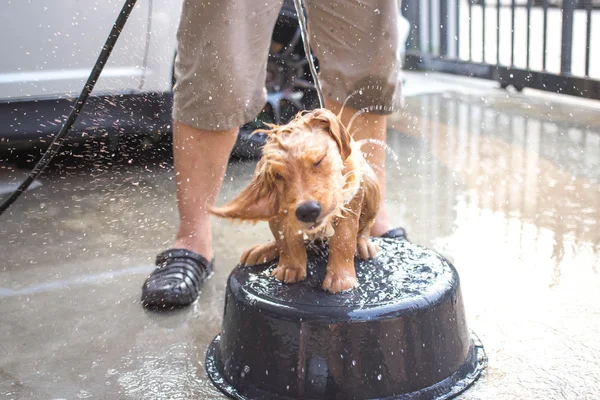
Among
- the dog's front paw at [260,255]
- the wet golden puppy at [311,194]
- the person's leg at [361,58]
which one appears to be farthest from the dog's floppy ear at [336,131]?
the person's leg at [361,58]

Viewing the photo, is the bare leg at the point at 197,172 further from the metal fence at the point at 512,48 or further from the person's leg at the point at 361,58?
the metal fence at the point at 512,48

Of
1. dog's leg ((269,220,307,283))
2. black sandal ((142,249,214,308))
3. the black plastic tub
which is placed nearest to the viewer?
the black plastic tub

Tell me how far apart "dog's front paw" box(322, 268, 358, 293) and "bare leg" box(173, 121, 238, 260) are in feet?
2.38

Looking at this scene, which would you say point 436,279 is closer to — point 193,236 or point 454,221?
point 193,236

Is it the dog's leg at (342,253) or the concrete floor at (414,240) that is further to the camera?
the concrete floor at (414,240)

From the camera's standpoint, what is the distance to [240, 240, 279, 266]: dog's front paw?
1.96 metres

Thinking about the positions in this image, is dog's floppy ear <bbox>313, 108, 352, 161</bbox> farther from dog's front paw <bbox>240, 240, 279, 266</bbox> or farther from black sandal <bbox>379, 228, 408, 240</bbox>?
black sandal <bbox>379, 228, 408, 240</bbox>

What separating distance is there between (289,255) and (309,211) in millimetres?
297

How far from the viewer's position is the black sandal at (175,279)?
232cm

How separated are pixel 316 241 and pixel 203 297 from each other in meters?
0.60

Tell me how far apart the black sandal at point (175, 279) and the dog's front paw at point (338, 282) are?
28.2 inches

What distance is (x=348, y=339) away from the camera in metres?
→ 1.64

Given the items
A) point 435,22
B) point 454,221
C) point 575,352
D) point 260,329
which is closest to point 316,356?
point 260,329

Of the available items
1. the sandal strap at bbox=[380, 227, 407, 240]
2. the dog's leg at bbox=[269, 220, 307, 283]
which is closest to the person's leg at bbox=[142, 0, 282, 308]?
the dog's leg at bbox=[269, 220, 307, 283]
